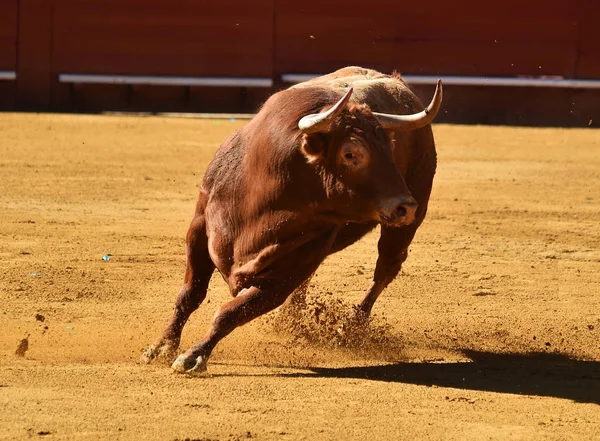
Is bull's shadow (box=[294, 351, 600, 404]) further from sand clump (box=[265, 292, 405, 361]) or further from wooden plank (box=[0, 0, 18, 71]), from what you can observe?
wooden plank (box=[0, 0, 18, 71])

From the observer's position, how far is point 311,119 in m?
3.96

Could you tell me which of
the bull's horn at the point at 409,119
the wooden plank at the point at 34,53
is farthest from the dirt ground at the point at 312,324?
the wooden plank at the point at 34,53

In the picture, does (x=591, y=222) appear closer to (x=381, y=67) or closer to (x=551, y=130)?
(x=551, y=130)

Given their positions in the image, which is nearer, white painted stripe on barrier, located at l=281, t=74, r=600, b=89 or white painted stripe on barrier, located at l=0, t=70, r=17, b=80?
white painted stripe on barrier, located at l=0, t=70, r=17, b=80

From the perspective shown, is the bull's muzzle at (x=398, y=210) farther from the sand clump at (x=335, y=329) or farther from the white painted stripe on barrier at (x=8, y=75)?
the white painted stripe on barrier at (x=8, y=75)

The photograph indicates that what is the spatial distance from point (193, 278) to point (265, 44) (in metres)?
9.40

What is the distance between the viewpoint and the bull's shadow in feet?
13.6


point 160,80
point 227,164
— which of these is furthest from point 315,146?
point 160,80

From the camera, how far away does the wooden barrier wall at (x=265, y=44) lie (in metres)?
13.4

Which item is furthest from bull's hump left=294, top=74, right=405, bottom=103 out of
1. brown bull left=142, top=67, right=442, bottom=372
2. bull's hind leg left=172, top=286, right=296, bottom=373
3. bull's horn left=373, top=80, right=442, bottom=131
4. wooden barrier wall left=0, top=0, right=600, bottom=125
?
wooden barrier wall left=0, top=0, right=600, bottom=125

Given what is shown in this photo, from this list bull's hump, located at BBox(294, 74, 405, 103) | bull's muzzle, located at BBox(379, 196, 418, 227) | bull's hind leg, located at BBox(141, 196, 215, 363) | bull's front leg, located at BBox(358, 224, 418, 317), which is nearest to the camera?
bull's muzzle, located at BBox(379, 196, 418, 227)

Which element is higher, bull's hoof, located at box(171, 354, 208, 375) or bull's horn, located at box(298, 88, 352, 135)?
bull's horn, located at box(298, 88, 352, 135)

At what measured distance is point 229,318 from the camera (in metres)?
4.10

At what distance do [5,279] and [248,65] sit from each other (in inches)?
330
